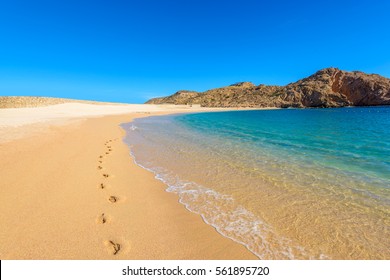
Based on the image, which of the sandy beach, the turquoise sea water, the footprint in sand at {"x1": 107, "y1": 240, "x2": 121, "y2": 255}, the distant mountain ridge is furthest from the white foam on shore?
the distant mountain ridge

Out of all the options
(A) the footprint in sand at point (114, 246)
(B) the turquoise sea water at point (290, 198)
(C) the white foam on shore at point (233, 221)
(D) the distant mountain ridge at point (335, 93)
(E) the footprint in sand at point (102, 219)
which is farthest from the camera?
(D) the distant mountain ridge at point (335, 93)

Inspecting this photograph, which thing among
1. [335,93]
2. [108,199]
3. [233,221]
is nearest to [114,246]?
[108,199]

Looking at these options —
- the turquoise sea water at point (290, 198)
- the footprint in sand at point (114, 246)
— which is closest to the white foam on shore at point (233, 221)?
the turquoise sea water at point (290, 198)

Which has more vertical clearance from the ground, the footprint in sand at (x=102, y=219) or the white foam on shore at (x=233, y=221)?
the footprint in sand at (x=102, y=219)

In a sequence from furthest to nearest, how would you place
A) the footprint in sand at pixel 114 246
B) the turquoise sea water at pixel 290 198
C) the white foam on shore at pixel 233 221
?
the turquoise sea water at pixel 290 198 → the white foam on shore at pixel 233 221 → the footprint in sand at pixel 114 246

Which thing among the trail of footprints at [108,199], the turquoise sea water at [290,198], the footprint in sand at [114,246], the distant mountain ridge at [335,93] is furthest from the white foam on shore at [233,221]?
the distant mountain ridge at [335,93]

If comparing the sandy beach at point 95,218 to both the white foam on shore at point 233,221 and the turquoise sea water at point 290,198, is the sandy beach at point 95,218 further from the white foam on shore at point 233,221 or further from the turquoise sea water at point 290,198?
the turquoise sea water at point 290,198

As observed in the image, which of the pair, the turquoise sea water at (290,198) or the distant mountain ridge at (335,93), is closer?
the turquoise sea water at (290,198)

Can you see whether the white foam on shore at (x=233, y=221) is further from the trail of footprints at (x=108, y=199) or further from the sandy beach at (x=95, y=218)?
the trail of footprints at (x=108, y=199)

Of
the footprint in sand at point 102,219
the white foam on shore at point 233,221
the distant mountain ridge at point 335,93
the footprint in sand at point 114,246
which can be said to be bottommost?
the white foam on shore at point 233,221

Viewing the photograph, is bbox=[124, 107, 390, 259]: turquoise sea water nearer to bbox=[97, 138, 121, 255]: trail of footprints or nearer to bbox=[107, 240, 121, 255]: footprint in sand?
bbox=[97, 138, 121, 255]: trail of footprints

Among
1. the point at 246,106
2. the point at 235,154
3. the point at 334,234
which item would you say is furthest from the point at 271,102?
the point at 334,234
